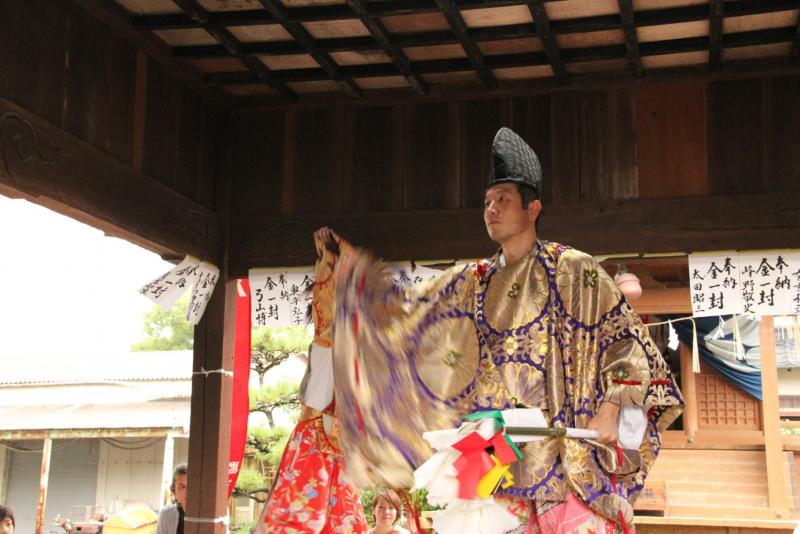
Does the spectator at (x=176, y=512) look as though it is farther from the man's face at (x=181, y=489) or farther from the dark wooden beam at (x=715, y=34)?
the dark wooden beam at (x=715, y=34)

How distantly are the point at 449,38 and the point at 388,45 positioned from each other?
13.2 inches

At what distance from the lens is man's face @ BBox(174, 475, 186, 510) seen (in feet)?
20.0

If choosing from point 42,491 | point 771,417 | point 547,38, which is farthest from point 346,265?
point 42,491

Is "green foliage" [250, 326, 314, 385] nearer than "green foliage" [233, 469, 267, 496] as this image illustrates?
No

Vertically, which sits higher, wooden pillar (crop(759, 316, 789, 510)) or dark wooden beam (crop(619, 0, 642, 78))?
dark wooden beam (crop(619, 0, 642, 78))

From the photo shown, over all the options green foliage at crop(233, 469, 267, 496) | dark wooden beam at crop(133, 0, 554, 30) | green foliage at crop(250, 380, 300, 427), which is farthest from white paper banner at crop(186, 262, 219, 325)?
green foliage at crop(233, 469, 267, 496)

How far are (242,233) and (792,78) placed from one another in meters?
3.40

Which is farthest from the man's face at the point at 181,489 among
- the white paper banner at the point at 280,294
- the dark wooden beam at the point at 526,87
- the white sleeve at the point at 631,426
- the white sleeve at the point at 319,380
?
the white sleeve at the point at 631,426

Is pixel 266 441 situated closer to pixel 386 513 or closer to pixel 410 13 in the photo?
pixel 386 513

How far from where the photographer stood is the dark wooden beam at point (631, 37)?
4.69 metres

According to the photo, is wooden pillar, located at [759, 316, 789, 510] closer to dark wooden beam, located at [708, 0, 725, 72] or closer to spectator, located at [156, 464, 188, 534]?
dark wooden beam, located at [708, 0, 725, 72]

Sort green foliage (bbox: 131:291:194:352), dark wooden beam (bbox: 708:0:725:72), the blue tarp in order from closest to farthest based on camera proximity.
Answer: dark wooden beam (bbox: 708:0:725:72) → the blue tarp → green foliage (bbox: 131:291:194:352)

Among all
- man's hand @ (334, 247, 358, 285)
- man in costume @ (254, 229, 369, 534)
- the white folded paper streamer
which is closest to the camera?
the white folded paper streamer

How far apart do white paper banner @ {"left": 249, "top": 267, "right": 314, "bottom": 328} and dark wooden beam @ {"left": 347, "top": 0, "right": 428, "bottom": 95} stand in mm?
1318
